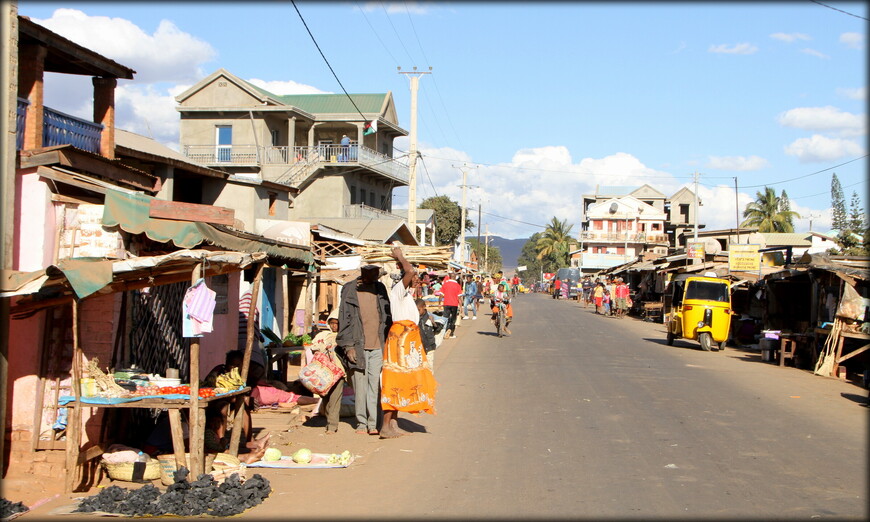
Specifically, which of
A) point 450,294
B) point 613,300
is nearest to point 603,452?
point 450,294

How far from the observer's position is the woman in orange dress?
1004 cm

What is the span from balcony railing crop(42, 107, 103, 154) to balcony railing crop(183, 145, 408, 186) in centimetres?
2828

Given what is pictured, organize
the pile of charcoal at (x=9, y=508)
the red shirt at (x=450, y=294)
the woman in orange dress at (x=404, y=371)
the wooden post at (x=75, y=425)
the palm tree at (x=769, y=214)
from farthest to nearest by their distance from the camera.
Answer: the palm tree at (x=769, y=214) → the red shirt at (x=450, y=294) → the woman in orange dress at (x=404, y=371) → the wooden post at (x=75, y=425) → the pile of charcoal at (x=9, y=508)

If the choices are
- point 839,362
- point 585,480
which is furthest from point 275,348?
point 839,362

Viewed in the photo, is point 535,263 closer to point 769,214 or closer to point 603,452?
point 769,214

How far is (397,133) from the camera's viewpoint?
50531 millimetres

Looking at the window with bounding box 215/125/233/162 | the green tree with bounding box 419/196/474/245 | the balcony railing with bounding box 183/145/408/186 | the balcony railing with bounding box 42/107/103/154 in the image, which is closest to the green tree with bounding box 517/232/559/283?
the green tree with bounding box 419/196/474/245

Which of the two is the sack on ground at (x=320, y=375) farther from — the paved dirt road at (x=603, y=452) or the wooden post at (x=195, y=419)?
the wooden post at (x=195, y=419)

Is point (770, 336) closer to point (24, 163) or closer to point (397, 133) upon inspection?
point (24, 163)

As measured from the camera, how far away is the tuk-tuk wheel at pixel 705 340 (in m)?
24.0

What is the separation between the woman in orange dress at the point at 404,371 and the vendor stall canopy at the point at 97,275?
2.40m

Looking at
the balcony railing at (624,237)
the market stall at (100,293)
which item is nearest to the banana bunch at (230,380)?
the market stall at (100,293)

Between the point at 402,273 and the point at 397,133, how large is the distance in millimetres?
41067

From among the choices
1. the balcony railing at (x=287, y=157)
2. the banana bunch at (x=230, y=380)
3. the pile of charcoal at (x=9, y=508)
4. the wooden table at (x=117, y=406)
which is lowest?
the pile of charcoal at (x=9, y=508)
